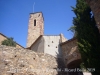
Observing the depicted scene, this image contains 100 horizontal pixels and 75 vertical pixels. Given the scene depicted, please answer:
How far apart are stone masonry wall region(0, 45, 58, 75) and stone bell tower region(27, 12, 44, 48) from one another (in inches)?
348

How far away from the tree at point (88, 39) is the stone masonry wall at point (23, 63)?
3.95 m

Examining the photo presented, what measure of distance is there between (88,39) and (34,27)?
14.0 metres

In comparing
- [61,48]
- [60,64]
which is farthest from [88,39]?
[61,48]

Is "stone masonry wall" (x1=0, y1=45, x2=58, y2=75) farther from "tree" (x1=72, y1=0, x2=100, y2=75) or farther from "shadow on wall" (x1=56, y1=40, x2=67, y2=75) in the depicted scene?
A: "tree" (x1=72, y1=0, x2=100, y2=75)

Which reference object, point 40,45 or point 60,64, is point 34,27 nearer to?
point 40,45

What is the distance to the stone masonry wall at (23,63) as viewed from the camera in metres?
9.52

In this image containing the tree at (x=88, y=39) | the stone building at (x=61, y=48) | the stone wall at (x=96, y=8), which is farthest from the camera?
the stone building at (x=61, y=48)

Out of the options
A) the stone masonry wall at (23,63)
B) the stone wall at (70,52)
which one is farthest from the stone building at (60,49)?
the stone masonry wall at (23,63)

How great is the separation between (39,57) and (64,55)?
2821mm

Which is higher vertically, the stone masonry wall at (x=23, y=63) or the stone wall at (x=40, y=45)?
the stone wall at (x=40, y=45)

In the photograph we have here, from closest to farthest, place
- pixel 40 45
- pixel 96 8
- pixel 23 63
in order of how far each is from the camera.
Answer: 1. pixel 96 8
2. pixel 23 63
3. pixel 40 45

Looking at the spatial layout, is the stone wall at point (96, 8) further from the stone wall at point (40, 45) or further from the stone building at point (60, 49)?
the stone wall at point (40, 45)

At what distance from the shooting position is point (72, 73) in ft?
38.5

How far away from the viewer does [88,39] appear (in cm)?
771
